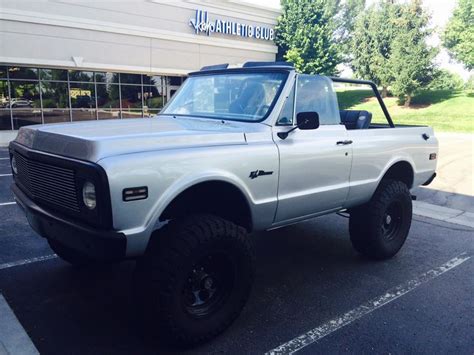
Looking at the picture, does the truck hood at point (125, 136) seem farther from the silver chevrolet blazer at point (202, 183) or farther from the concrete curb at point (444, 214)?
the concrete curb at point (444, 214)

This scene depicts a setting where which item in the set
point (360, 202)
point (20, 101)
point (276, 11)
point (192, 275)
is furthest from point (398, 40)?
point (192, 275)

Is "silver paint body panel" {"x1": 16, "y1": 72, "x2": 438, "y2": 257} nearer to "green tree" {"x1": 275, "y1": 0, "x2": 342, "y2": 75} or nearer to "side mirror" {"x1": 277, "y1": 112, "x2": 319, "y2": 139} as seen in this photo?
"side mirror" {"x1": 277, "y1": 112, "x2": 319, "y2": 139}

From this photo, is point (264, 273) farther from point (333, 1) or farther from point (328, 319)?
point (333, 1)

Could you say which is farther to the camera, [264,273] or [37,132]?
[264,273]

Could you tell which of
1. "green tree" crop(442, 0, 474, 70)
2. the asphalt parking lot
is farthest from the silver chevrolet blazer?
"green tree" crop(442, 0, 474, 70)

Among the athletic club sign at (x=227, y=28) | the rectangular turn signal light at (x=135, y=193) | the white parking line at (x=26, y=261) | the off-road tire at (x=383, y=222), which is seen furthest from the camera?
the athletic club sign at (x=227, y=28)

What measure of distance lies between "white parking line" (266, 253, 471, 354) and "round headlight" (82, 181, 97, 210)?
5.20 ft

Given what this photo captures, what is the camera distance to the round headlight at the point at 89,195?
254cm

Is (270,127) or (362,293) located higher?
(270,127)

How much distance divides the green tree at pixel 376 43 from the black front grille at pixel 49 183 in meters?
33.1

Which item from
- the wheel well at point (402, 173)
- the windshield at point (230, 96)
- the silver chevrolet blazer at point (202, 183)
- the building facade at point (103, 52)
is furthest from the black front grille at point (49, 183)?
the building facade at point (103, 52)

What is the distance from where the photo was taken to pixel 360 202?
174 inches

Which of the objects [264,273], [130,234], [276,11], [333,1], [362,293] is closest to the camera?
[130,234]

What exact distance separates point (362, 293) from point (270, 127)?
70.1 inches
